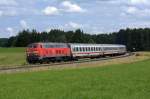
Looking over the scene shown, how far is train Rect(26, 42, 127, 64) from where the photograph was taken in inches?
2195

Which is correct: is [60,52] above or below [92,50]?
above

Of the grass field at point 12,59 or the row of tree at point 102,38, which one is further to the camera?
the row of tree at point 102,38

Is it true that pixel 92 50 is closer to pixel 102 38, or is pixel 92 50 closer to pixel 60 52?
pixel 60 52

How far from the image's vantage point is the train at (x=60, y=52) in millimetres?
55750

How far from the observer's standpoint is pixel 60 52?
6203 cm

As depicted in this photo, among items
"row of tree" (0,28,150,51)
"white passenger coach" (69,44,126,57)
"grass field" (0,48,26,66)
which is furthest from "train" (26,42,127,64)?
"row of tree" (0,28,150,51)

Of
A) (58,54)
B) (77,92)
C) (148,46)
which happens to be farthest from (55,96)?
(148,46)

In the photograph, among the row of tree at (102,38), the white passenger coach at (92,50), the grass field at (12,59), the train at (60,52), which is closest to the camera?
the train at (60,52)

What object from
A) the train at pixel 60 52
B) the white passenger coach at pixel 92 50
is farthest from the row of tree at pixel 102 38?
the train at pixel 60 52

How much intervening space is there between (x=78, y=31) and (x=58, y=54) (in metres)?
113

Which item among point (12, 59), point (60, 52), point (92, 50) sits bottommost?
point (12, 59)

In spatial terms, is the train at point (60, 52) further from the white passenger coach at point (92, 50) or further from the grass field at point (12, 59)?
the grass field at point (12, 59)

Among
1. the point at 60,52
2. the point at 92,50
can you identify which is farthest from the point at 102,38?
the point at 60,52

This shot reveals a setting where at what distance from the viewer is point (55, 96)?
16625 millimetres
